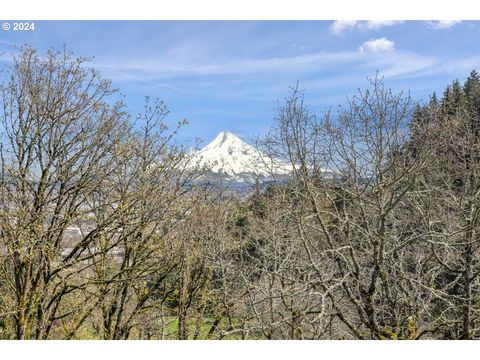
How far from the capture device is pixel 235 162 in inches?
410

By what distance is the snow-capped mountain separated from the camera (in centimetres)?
779

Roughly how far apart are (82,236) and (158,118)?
8.34 ft

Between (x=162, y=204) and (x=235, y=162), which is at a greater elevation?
(x=235, y=162)

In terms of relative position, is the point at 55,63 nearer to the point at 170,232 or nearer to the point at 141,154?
the point at 141,154

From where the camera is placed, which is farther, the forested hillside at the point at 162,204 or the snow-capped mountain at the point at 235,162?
the snow-capped mountain at the point at 235,162

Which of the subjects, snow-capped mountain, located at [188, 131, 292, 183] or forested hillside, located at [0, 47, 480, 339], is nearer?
forested hillside, located at [0, 47, 480, 339]

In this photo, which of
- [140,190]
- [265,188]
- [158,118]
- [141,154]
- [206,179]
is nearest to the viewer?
[140,190]

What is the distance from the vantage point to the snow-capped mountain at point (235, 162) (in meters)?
7.79

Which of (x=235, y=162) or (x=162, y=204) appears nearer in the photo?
(x=162, y=204)

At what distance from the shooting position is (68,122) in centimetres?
619
